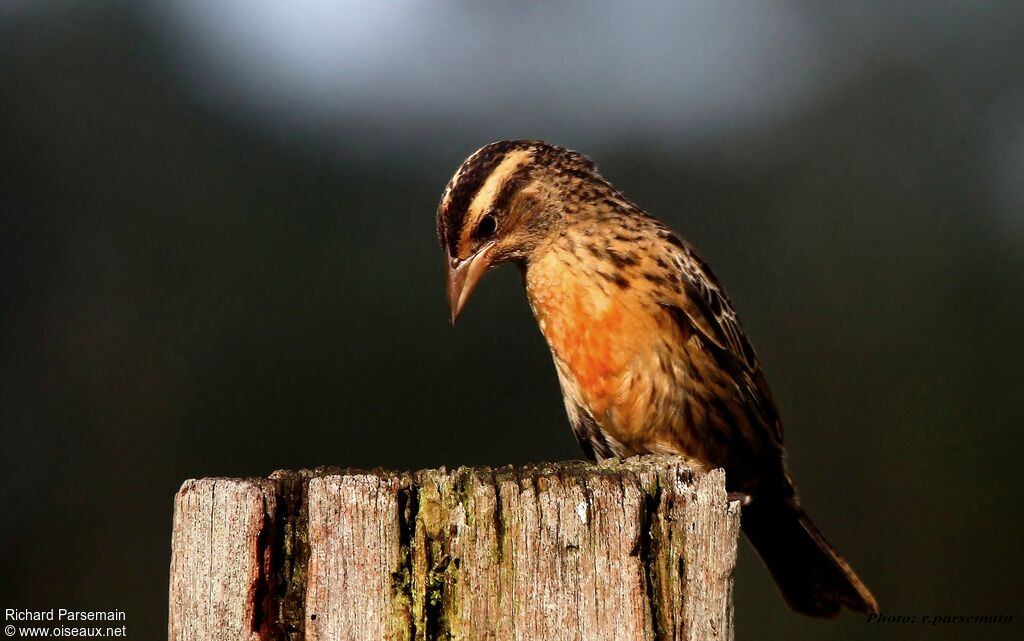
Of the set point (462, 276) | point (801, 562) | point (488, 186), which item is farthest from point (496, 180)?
point (801, 562)

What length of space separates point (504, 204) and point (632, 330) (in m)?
0.71

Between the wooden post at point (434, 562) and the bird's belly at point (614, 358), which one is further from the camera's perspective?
the bird's belly at point (614, 358)

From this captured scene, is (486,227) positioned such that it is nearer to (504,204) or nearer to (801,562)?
(504,204)

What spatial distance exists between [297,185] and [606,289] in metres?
7.06

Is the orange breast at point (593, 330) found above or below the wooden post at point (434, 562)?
above

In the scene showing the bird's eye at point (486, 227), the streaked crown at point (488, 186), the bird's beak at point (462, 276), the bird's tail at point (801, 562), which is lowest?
the bird's tail at point (801, 562)

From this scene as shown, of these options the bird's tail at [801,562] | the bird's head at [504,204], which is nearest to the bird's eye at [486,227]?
the bird's head at [504,204]

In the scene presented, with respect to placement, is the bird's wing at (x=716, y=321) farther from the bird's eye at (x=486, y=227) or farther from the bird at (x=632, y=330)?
the bird's eye at (x=486, y=227)

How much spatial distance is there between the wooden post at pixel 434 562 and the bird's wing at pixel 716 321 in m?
1.95

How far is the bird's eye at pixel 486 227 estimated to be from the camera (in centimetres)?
407

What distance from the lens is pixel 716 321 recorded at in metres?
4.31

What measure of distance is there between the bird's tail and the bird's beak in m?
1.58

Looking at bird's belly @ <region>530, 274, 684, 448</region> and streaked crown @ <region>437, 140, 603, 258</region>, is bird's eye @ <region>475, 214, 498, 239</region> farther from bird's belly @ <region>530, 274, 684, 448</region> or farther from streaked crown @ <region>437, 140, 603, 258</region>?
bird's belly @ <region>530, 274, 684, 448</region>

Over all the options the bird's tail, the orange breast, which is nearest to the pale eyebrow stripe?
the orange breast
